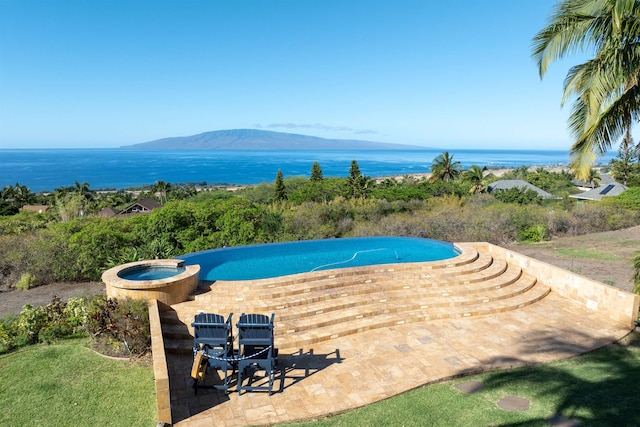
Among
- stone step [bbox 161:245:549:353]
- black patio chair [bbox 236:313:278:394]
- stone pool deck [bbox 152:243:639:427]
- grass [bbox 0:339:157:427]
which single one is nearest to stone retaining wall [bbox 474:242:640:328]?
stone pool deck [bbox 152:243:639:427]

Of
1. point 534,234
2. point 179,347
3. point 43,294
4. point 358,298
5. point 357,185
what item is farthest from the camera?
point 357,185

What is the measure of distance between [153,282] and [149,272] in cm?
199

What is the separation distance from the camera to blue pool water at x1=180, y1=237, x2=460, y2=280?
1279cm

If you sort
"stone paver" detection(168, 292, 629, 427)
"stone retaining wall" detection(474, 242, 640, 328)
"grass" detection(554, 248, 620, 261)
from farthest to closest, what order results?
"grass" detection(554, 248, 620, 261), "stone retaining wall" detection(474, 242, 640, 328), "stone paver" detection(168, 292, 629, 427)

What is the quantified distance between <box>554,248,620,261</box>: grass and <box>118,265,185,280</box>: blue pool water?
55.2ft

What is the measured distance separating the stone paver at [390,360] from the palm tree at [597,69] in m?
4.12

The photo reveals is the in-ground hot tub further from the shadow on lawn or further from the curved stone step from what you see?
the shadow on lawn

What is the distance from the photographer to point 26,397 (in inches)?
266

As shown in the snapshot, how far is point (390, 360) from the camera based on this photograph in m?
8.00

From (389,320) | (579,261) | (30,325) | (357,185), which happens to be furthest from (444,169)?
(30,325)

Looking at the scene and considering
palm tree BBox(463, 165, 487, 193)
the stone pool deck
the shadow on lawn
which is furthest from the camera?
palm tree BBox(463, 165, 487, 193)

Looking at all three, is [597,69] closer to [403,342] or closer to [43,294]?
[403,342]

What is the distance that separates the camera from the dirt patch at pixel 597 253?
14567 mm

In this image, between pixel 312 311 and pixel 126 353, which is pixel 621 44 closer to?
pixel 312 311
